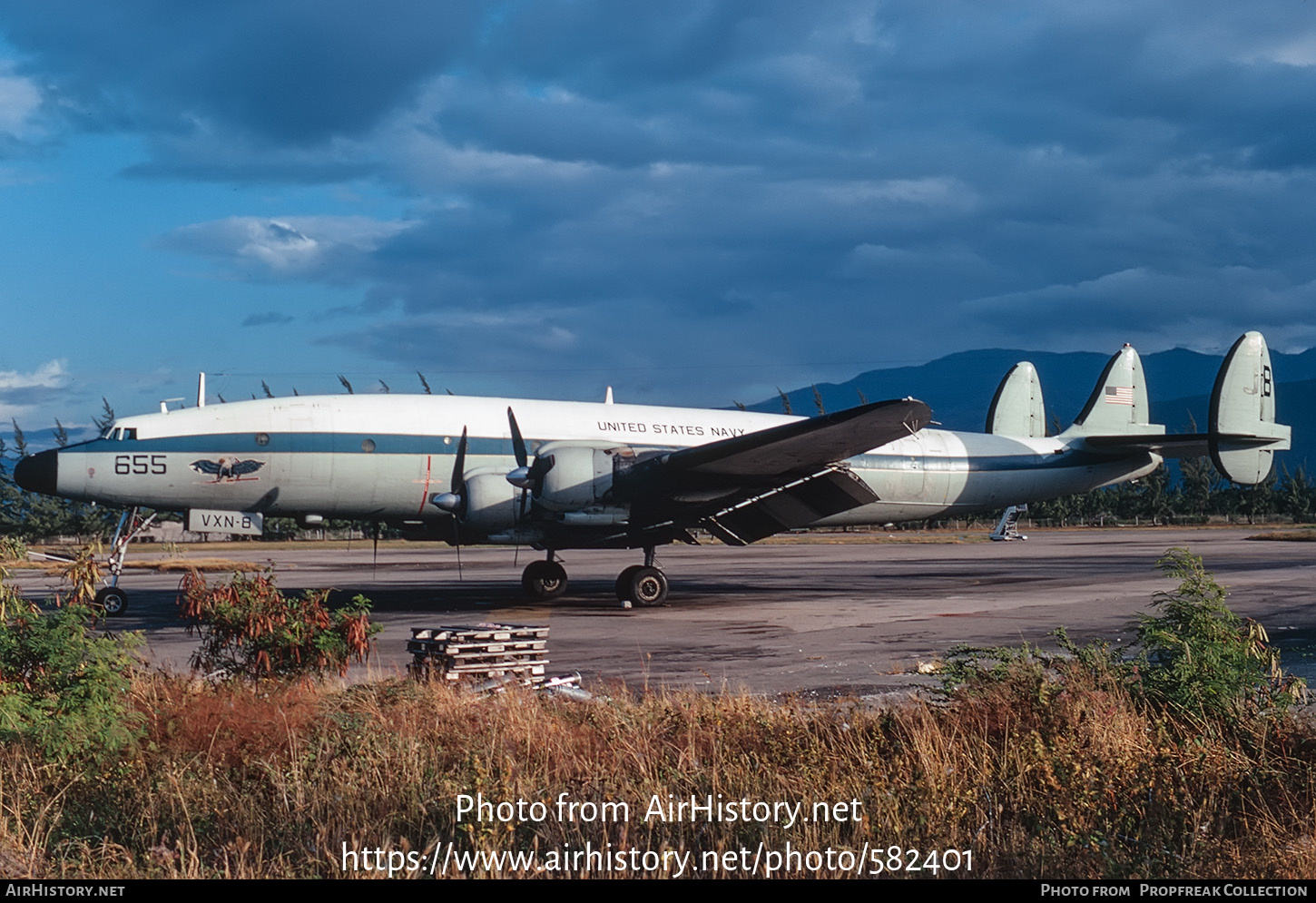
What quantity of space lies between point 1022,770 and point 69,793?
6.36 metres

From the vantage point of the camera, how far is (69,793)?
22.5 feet

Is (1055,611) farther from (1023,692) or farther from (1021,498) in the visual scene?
(1023,692)

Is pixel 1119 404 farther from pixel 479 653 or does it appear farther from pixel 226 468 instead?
pixel 479 653

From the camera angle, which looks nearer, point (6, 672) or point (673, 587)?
point (6, 672)

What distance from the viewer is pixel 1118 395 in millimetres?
30469

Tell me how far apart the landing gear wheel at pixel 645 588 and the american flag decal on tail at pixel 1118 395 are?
16962 millimetres

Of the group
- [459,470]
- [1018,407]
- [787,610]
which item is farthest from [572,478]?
[1018,407]

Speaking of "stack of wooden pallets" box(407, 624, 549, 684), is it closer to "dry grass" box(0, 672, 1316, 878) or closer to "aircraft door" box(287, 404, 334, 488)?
"dry grass" box(0, 672, 1316, 878)

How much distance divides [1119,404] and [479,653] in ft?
83.4

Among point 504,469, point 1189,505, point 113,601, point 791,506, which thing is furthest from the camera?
point 1189,505

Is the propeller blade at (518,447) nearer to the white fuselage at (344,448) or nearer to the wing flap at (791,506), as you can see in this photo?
the white fuselage at (344,448)

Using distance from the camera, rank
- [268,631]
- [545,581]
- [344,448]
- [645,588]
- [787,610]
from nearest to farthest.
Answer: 1. [268,631]
2. [787,610]
3. [344,448]
4. [645,588]
5. [545,581]

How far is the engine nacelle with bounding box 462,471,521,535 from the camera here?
63.6 feet
